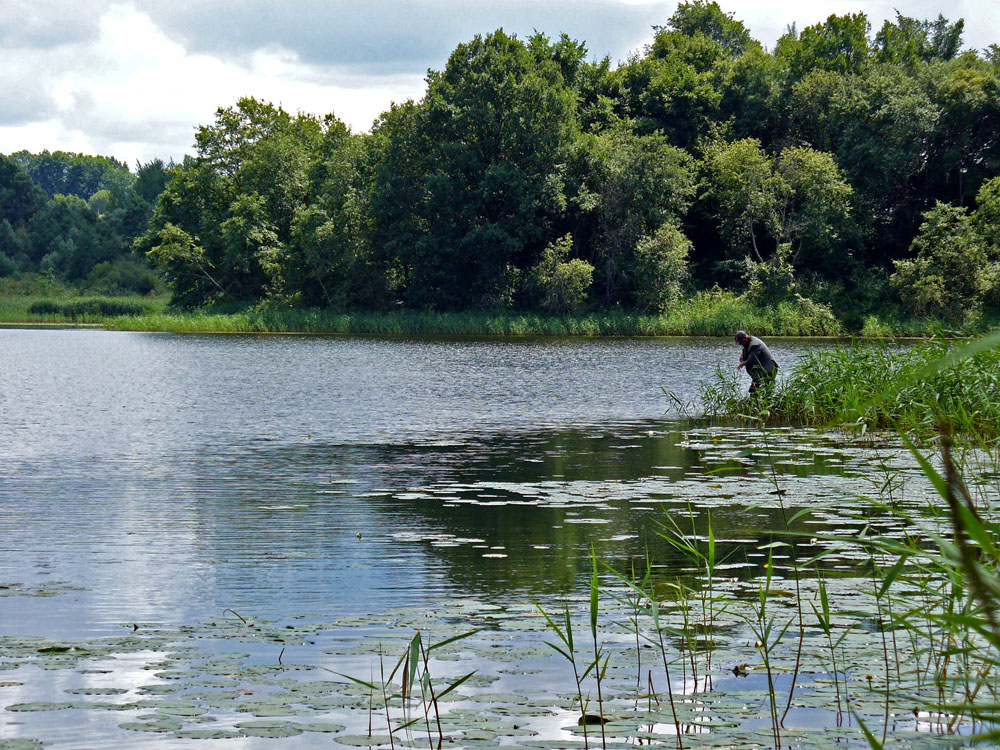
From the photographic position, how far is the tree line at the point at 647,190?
2437 inches

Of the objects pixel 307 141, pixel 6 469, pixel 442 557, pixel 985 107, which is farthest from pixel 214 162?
pixel 442 557

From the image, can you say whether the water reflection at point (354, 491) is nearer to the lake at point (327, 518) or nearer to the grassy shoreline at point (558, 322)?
the lake at point (327, 518)

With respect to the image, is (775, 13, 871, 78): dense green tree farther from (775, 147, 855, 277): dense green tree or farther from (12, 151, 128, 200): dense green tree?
(12, 151, 128, 200): dense green tree

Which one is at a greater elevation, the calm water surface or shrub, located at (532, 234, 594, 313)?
shrub, located at (532, 234, 594, 313)

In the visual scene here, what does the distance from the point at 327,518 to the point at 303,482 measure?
2.62 metres

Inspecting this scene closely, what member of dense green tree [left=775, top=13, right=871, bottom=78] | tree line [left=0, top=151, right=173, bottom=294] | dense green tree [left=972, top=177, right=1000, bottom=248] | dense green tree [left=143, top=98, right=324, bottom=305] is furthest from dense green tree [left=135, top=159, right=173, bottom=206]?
dense green tree [left=972, top=177, right=1000, bottom=248]

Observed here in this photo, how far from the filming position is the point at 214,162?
82.9 m

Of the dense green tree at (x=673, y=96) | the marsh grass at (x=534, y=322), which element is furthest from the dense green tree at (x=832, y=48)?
the marsh grass at (x=534, y=322)

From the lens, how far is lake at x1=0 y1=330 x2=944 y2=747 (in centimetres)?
573

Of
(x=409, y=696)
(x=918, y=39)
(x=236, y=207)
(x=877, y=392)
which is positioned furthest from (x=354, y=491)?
(x=918, y=39)

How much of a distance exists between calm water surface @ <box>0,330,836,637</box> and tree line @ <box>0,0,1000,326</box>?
32.5 m

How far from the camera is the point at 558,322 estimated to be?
200ft

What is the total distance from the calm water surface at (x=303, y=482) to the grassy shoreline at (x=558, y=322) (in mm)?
27291

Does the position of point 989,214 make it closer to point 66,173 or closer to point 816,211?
point 816,211
